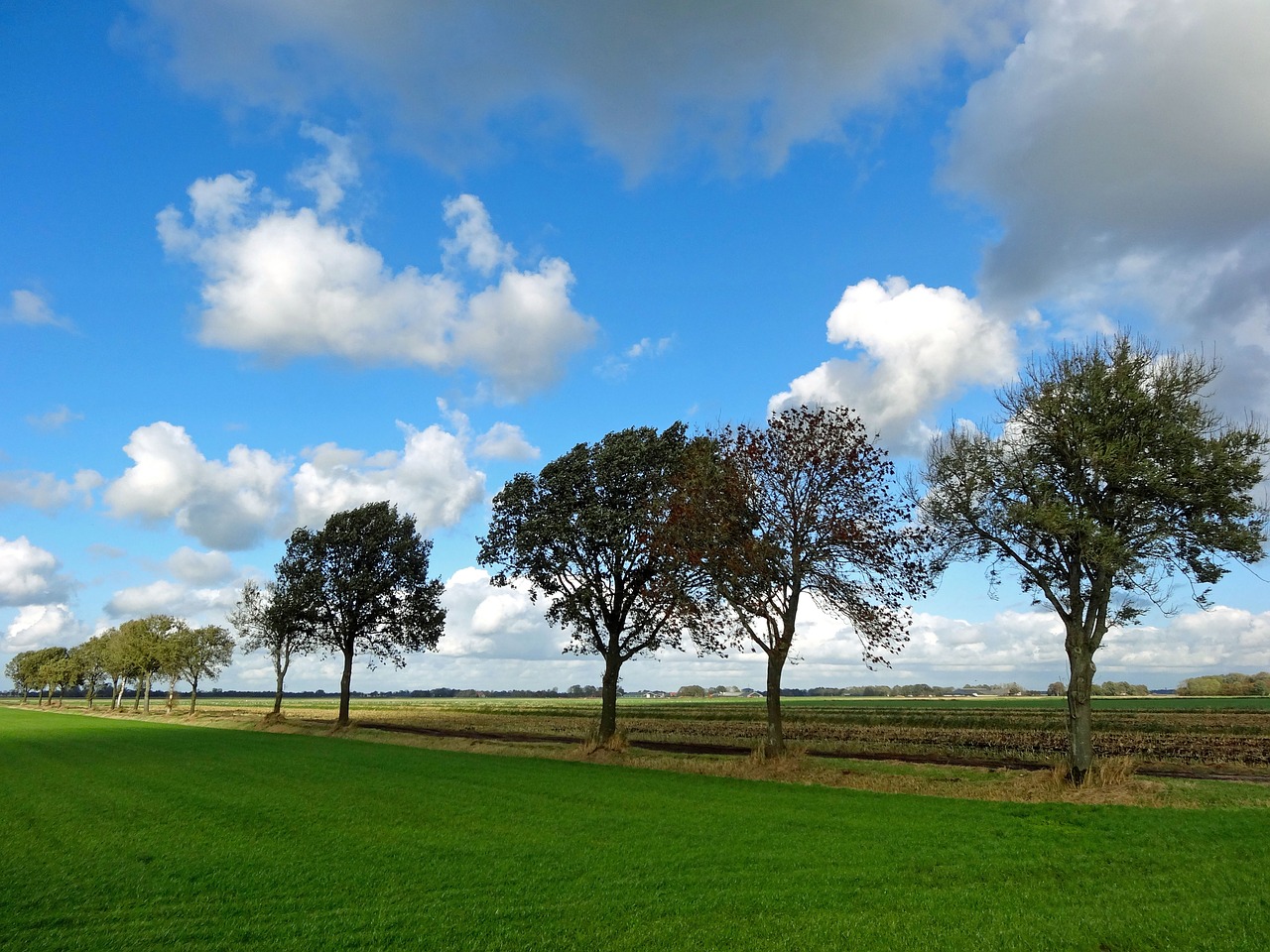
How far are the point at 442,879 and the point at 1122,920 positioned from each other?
463 inches

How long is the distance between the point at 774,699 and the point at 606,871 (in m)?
22.1

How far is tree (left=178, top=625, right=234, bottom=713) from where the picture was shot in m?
107

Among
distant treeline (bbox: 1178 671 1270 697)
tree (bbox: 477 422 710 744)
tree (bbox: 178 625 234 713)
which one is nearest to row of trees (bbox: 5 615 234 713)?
tree (bbox: 178 625 234 713)

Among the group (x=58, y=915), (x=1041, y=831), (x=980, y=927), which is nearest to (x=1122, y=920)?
(x=980, y=927)

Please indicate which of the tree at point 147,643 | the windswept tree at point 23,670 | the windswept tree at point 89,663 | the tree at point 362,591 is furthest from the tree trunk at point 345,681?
the windswept tree at point 23,670

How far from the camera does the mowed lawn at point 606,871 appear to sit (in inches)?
436

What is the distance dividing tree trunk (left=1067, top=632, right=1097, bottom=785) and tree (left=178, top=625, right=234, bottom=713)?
113 m

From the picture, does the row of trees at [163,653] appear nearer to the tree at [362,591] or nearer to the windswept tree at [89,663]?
the windswept tree at [89,663]

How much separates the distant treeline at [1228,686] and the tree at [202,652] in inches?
7801

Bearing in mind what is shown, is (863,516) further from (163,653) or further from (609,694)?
(163,653)

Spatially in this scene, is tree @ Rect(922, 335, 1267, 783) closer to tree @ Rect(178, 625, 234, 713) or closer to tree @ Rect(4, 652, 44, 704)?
tree @ Rect(178, 625, 234, 713)

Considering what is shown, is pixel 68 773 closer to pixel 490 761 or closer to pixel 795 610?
pixel 490 761

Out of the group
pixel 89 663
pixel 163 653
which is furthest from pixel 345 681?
pixel 89 663

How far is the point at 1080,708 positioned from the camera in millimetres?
28750
